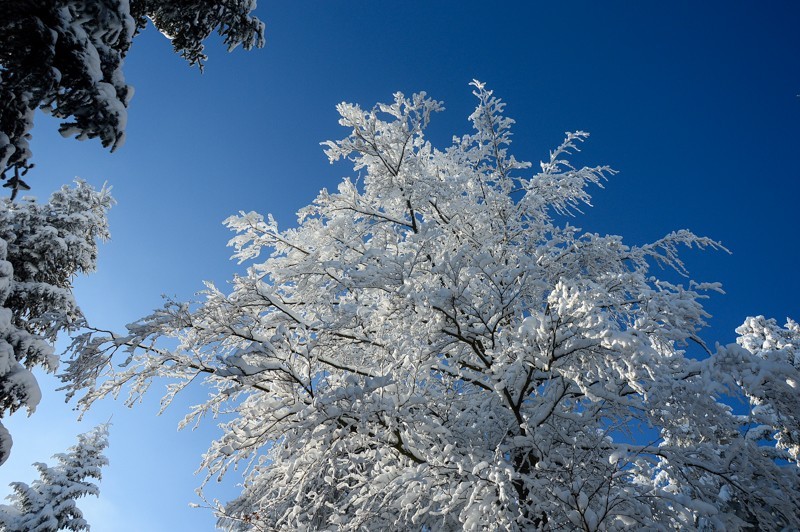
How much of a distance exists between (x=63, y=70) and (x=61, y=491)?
15.5 m

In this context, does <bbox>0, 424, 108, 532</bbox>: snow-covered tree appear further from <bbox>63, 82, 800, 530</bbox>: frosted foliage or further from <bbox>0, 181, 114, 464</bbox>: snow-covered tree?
<bbox>63, 82, 800, 530</bbox>: frosted foliage

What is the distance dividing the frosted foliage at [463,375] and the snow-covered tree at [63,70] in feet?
6.33

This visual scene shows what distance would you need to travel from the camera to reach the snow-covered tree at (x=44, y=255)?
6270mm

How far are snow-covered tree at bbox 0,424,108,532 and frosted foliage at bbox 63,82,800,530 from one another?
10.6 m

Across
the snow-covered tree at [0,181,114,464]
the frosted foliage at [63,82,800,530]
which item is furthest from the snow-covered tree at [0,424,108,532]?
the frosted foliage at [63,82,800,530]

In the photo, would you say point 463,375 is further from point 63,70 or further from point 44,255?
point 44,255

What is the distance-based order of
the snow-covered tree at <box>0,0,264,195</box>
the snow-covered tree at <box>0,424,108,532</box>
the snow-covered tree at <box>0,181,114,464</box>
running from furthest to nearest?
1. the snow-covered tree at <box>0,424,108,532</box>
2. the snow-covered tree at <box>0,181,114,464</box>
3. the snow-covered tree at <box>0,0,264,195</box>

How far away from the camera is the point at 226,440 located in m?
3.77

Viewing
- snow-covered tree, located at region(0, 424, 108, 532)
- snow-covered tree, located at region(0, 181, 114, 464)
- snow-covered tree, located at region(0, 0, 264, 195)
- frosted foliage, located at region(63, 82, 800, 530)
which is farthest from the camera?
snow-covered tree, located at region(0, 424, 108, 532)

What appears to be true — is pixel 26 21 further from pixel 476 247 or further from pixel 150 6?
pixel 476 247

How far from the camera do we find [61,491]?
1249cm

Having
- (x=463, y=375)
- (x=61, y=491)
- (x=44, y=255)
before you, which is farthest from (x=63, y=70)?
(x=61, y=491)

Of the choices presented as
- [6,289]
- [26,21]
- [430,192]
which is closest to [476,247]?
[430,192]

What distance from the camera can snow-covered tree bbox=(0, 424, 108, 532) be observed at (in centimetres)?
1173
